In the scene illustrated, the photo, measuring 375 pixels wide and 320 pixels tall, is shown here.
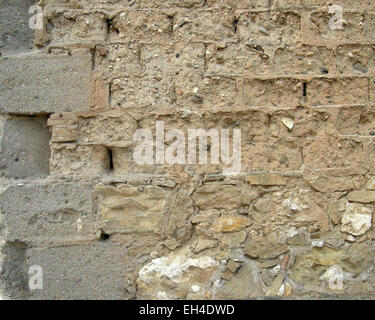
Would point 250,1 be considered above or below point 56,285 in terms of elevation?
above

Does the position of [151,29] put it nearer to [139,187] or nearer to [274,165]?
[139,187]

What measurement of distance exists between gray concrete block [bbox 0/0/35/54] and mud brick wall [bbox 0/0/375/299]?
170 mm

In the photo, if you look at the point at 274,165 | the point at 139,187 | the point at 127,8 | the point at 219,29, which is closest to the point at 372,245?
the point at 274,165

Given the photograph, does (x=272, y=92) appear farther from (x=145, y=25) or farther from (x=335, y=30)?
(x=145, y=25)

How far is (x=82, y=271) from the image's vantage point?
173 cm

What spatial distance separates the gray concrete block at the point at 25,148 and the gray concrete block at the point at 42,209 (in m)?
0.12

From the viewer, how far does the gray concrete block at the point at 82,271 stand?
172 cm

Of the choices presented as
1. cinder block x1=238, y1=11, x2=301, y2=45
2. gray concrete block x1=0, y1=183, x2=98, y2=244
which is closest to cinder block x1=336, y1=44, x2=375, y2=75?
cinder block x1=238, y1=11, x2=301, y2=45

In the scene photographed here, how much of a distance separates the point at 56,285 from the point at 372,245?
65.5 inches

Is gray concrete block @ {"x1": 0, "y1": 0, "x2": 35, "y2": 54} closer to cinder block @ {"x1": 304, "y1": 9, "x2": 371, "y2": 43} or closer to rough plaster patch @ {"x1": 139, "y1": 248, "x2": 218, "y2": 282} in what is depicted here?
rough plaster patch @ {"x1": 139, "y1": 248, "x2": 218, "y2": 282}

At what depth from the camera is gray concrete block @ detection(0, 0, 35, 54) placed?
1880 millimetres

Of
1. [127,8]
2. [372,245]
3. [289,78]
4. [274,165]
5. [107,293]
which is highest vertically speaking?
[127,8]

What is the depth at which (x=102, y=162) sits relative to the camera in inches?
70.6

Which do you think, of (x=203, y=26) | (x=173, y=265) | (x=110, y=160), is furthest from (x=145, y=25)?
(x=173, y=265)
